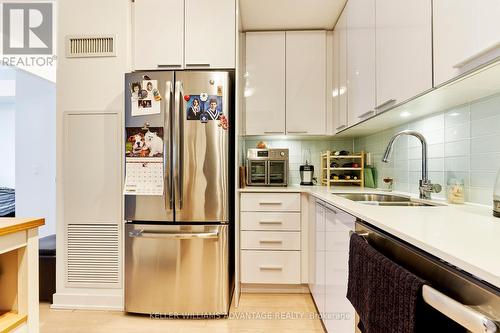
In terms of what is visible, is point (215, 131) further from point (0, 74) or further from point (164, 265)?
point (0, 74)

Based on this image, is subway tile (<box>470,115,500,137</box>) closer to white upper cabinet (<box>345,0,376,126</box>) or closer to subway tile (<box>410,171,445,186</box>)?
subway tile (<box>410,171,445,186</box>)

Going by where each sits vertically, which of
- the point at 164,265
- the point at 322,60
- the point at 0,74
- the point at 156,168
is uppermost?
the point at 0,74

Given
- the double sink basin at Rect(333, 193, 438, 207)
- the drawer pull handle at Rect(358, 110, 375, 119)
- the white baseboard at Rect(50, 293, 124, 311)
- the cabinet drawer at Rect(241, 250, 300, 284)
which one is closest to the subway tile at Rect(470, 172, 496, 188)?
the double sink basin at Rect(333, 193, 438, 207)

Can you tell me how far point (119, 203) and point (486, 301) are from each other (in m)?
2.06

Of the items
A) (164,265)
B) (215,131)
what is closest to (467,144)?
(215,131)

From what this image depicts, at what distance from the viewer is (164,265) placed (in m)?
1.79

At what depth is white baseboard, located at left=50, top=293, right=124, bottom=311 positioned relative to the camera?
6.43 feet

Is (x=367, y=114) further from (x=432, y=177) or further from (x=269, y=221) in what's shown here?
(x=269, y=221)

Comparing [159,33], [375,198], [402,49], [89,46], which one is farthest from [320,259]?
[89,46]

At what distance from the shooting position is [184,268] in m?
1.79

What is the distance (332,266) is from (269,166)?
3.72 ft

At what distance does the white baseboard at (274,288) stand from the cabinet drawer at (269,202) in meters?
0.66

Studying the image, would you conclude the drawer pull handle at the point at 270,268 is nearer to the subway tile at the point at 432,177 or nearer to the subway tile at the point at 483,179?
the subway tile at the point at 432,177

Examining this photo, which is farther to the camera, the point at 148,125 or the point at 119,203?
the point at 119,203
